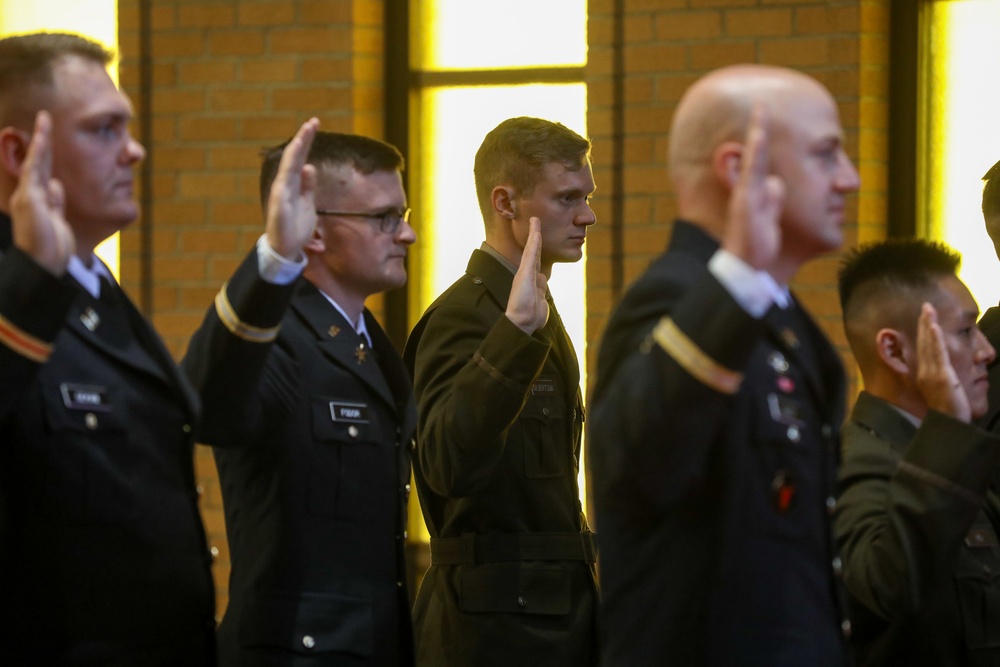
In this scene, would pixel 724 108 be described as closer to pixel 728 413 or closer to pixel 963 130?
pixel 728 413

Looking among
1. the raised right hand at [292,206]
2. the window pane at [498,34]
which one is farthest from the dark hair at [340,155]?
the window pane at [498,34]

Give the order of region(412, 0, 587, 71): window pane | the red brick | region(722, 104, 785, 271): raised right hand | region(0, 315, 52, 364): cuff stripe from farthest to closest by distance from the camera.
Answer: region(412, 0, 587, 71): window pane → the red brick → region(0, 315, 52, 364): cuff stripe → region(722, 104, 785, 271): raised right hand

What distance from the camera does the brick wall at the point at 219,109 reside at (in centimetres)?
543

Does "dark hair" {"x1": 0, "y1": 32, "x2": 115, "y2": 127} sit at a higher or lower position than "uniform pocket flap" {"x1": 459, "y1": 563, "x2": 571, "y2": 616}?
higher

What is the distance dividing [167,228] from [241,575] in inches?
108

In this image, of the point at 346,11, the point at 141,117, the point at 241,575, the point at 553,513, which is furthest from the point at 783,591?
the point at 141,117

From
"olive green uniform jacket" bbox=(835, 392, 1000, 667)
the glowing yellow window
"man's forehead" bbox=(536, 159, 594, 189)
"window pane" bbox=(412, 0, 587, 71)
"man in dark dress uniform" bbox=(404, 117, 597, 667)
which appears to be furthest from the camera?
the glowing yellow window

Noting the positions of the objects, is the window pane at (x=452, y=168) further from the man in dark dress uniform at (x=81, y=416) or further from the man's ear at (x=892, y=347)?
the man in dark dress uniform at (x=81, y=416)

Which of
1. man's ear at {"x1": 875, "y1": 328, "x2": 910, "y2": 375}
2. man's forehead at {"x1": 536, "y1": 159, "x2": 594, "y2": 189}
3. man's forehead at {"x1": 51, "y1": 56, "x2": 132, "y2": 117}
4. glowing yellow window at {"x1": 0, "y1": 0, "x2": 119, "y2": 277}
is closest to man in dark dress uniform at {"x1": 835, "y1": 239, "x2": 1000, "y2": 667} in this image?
man's ear at {"x1": 875, "y1": 328, "x2": 910, "y2": 375}

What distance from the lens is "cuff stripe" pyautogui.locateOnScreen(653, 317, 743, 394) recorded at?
6.98 ft

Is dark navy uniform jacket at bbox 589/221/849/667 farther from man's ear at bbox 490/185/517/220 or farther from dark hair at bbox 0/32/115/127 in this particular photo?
man's ear at bbox 490/185/517/220

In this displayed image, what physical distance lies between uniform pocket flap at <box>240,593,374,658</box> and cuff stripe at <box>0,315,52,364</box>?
0.90 meters

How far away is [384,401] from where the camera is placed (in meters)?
3.26

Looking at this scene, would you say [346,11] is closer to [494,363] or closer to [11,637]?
[494,363]
